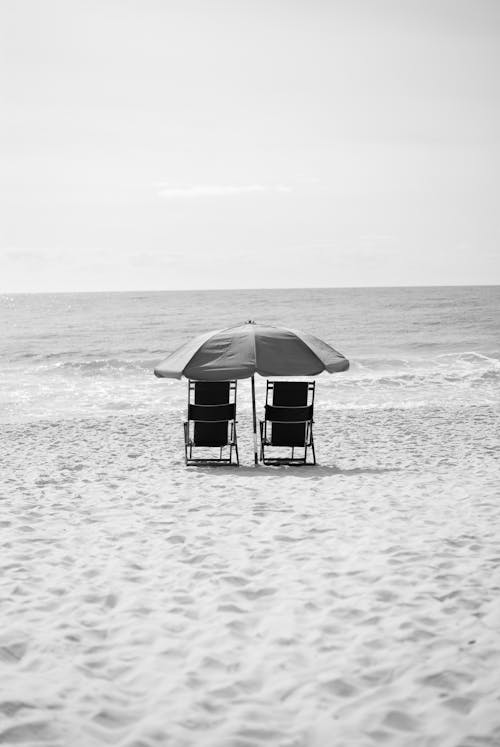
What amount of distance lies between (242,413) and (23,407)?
5.82 meters

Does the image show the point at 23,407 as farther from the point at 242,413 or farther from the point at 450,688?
the point at 450,688

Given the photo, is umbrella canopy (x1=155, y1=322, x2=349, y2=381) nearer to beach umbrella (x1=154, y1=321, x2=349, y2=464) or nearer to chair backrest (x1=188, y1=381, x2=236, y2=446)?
beach umbrella (x1=154, y1=321, x2=349, y2=464)

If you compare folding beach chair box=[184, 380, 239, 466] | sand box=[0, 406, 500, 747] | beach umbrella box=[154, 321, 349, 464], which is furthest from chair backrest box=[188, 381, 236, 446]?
sand box=[0, 406, 500, 747]

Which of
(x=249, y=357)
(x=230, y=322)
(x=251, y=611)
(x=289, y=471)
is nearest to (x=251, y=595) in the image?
(x=251, y=611)

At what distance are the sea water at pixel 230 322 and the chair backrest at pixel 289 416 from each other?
6.48 meters

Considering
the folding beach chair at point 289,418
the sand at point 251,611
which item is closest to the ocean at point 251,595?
the sand at point 251,611

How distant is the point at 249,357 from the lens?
7520 mm

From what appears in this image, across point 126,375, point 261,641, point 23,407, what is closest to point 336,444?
point 261,641

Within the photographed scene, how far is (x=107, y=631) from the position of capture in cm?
371

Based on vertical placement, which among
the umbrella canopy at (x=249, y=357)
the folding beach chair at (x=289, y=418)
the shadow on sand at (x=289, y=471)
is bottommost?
the shadow on sand at (x=289, y=471)

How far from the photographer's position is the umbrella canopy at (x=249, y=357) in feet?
24.5

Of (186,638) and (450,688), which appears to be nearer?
(450,688)

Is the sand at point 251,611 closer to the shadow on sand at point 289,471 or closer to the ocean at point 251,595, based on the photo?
the ocean at point 251,595

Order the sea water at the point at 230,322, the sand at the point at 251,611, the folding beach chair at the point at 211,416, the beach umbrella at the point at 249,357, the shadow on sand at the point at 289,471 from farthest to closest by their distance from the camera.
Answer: the sea water at the point at 230,322, the folding beach chair at the point at 211,416, the shadow on sand at the point at 289,471, the beach umbrella at the point at 249,357, the sand at the point at 251,611
